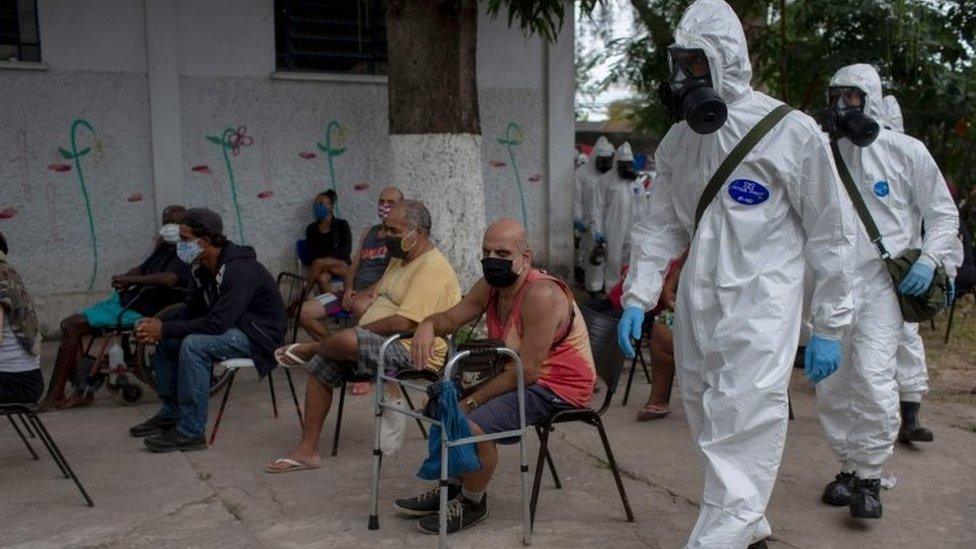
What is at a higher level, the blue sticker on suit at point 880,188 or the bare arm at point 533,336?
the blue sticker on suit at point 880,188

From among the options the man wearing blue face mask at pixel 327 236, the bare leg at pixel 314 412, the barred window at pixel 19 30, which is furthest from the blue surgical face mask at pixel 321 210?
the bare leg at pixel 314 412

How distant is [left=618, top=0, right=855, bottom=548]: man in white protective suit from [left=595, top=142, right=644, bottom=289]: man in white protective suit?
704 cm

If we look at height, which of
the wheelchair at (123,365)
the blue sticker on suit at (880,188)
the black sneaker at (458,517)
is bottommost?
the black sneaker at (458,517)

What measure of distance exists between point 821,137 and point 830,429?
1597mm

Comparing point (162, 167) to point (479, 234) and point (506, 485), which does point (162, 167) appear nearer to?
point (479, 234)

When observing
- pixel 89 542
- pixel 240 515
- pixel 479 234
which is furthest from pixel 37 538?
pixel 479 234

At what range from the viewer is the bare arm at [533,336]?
4305 millimetres

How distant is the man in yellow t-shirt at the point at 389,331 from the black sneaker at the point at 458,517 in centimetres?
93

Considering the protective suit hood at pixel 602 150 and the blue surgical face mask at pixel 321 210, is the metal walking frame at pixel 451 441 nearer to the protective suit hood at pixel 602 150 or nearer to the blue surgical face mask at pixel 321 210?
the blue surgical face mask at pixel 321 210

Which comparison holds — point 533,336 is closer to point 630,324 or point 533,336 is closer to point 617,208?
point 630,324

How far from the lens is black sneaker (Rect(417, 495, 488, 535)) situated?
437cm

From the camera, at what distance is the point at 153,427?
6000mm

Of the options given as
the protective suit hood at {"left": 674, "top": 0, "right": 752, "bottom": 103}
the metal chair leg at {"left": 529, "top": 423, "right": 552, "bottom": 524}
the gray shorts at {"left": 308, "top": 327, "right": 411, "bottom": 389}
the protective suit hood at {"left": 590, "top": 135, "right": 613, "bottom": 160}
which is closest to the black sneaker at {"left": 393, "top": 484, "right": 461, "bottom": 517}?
the metal chair leg at {"left": 529, "top": 423, "right": 552, "bottom": 524}

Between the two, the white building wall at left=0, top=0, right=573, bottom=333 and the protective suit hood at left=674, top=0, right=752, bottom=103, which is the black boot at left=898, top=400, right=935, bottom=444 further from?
the white building wall at left=0, top=0, right=573, bottom=333
